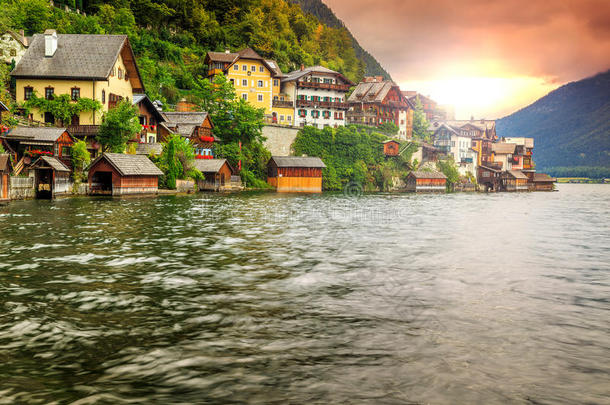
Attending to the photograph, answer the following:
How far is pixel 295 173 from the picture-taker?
271ft

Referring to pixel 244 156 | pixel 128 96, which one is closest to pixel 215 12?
pixel 244 156

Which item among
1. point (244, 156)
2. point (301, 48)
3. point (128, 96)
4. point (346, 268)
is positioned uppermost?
point (301, 48)

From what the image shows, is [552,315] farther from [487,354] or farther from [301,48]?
[301,48]

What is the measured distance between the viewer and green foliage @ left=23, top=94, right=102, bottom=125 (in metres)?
53.0

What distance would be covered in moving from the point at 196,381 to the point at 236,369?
0.68 meters

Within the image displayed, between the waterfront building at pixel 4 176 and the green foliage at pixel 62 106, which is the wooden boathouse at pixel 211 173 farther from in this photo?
the waterfront building at pixel 4 176

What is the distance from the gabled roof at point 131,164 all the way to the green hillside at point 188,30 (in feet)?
91.0

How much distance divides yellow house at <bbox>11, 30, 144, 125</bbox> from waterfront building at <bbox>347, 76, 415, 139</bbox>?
195 ft

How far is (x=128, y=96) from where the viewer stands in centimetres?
6059

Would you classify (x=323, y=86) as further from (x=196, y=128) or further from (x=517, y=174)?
(x=517, y=174)

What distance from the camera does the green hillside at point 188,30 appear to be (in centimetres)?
7994

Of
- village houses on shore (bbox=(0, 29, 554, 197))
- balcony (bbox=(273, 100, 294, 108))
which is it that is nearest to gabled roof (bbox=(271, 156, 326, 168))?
village houses on shore (bbox=(0, 29, 554, 197))

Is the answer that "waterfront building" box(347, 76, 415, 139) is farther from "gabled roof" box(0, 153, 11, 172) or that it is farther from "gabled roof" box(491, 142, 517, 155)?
"gabled roof" box(0, 153, 11, 172)

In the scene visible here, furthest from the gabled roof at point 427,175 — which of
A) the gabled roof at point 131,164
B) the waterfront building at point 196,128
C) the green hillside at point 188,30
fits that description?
the gabled roof at point 131,164
